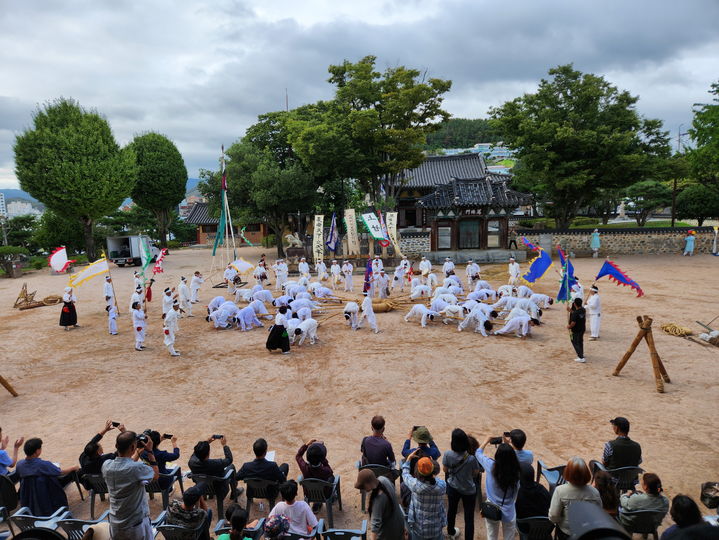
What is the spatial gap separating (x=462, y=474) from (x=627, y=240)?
29.5 m

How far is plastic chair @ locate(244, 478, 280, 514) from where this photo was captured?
16.4ft

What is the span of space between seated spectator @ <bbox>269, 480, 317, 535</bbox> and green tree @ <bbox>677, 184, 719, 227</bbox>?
39076 mm

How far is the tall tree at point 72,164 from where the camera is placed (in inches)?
1077

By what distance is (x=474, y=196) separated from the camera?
27.1 m

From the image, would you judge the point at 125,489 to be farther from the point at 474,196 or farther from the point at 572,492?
the point at 474,196

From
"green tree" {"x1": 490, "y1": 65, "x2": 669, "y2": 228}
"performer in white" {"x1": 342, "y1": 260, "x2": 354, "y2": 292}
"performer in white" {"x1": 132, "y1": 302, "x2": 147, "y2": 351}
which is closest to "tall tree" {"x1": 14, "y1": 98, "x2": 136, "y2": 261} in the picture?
"performer in white" {"x1": 342, "y1": 260, "x2": 354, "y2": 292}

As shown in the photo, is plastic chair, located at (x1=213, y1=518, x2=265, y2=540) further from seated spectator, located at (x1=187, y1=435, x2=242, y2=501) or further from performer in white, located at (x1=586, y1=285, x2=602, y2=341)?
performer in white, located at (x1=586, y1=285, x2=602, y2=341)

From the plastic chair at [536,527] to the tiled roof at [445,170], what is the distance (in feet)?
117

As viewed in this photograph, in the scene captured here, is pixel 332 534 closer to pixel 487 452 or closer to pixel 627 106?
pixel 487 452

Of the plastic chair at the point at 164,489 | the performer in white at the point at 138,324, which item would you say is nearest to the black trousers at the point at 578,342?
the plastic chair at the point at 164,489

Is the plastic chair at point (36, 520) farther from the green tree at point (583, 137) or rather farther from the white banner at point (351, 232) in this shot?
the green tree at point (583, 137)

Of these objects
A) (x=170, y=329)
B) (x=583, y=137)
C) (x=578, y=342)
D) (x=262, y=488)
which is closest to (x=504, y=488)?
(x=262, y=488)

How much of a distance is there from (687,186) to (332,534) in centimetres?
4210

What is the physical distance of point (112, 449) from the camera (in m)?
6.92
